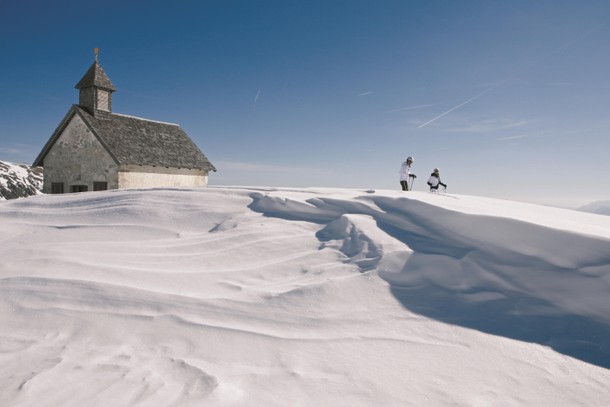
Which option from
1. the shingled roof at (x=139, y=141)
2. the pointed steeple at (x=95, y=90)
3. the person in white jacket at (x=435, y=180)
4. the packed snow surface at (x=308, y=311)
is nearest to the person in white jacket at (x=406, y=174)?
the person in white jacket at (x=435, y=180)

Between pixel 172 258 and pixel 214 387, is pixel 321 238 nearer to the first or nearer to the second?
pixel 172 258

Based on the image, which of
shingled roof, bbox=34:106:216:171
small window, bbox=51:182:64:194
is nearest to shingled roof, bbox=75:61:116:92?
shingled roof, bbox=34:106:216:171

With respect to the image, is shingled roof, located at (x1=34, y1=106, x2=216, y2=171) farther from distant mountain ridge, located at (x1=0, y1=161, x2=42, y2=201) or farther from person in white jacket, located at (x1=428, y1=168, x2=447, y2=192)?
person in white jacket, located at (x1=428, y1=168, x2=447, y2=192)

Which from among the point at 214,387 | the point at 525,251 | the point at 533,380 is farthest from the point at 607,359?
the point at 214,387

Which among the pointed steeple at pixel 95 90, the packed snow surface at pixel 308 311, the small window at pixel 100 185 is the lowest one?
the packed snow surface at pixel 308 311

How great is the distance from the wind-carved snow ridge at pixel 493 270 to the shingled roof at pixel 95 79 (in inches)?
626

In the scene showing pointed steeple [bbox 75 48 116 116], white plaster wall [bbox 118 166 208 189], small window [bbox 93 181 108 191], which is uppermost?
pointed steeple [bbox 75 48 116 116]

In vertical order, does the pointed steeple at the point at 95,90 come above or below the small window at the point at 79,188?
above

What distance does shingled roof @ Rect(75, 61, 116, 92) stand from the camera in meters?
15.3

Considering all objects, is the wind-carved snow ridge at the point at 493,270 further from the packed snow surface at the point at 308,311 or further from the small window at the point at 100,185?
the small window at the point at 100,185

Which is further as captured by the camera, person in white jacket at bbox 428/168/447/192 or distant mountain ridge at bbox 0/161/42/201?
distant mountain ridge at bbox 0/161/42/201

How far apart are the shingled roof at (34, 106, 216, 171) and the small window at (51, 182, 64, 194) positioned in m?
1.30

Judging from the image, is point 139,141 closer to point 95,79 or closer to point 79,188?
point 79,188

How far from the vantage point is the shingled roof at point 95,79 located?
1532 centimetres
